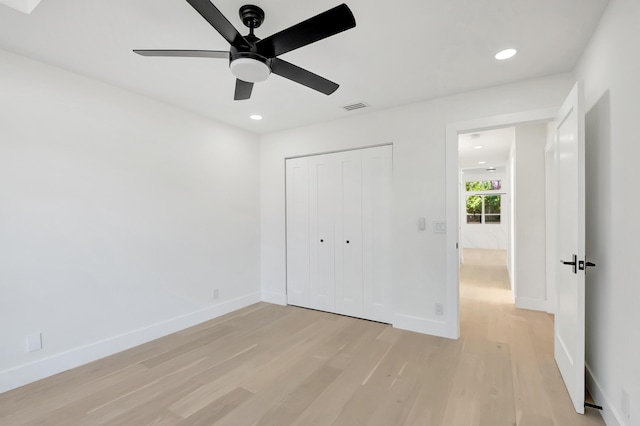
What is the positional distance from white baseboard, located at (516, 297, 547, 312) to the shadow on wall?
1.92m

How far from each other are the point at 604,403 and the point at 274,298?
11.6 feet

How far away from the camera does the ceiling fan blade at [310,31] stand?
1345mm

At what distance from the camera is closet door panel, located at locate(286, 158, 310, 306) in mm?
4168

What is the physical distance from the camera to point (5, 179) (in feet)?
7.32

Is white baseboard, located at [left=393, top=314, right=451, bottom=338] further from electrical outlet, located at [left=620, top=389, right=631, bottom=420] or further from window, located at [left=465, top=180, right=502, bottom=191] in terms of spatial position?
window, located at [left=465, top=180, right=502, bottom=191]

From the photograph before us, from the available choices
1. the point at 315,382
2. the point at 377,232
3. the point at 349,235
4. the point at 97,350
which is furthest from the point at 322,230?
the point at 97,350

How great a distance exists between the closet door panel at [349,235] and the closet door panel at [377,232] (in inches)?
2.8

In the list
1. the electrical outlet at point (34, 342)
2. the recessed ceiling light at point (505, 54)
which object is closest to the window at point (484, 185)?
the recessed ceiling light at point (505, 54)

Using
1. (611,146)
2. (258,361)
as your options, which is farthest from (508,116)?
A: (258,361)

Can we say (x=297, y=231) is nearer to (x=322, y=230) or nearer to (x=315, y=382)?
(x=322, y=230)

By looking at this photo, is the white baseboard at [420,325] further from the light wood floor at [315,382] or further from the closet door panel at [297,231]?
the closet door panel at [297,231]

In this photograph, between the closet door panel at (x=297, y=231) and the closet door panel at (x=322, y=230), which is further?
the closet door panel at (x=297, y=231)

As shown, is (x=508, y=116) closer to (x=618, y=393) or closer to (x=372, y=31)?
(x=372, y=31)

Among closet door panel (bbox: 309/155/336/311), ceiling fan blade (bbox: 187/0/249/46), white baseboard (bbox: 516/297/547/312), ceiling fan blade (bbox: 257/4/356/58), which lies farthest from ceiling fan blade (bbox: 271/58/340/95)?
white baseboard (bbox: 516/297/547/312)
